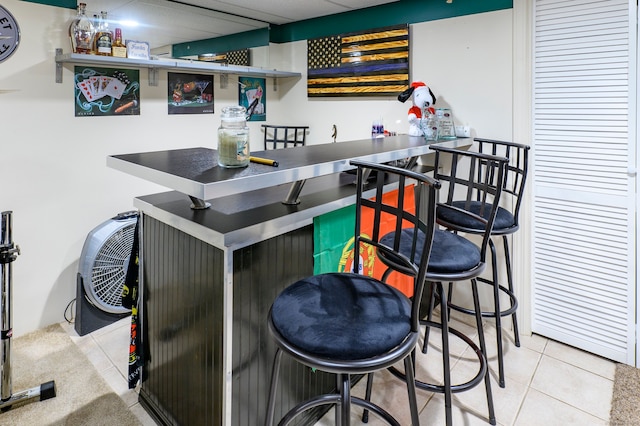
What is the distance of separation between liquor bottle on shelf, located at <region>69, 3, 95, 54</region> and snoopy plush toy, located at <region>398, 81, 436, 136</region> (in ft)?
6.82

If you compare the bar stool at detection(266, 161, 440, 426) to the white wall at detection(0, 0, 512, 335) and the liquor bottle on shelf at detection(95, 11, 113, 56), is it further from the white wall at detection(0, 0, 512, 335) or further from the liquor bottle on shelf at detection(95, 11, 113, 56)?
the liquor bottle on shelf at detection(95, 11, 113, 56)

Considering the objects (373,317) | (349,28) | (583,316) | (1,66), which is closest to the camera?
(373,317)

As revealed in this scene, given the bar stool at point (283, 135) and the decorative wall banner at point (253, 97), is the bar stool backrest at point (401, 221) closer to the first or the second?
the bar stool at point (283, 135)

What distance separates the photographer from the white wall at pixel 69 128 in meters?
2.48

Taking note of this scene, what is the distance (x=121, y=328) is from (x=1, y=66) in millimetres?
1790

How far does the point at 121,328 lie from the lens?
2779 millimetres

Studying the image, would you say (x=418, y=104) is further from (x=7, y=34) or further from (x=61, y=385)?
(x=61, y=385)

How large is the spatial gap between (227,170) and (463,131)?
1.94 metres

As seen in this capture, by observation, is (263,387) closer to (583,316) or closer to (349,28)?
(583,316)

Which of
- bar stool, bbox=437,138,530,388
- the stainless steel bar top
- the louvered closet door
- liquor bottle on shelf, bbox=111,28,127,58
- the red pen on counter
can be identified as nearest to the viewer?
the stainless steel bar top

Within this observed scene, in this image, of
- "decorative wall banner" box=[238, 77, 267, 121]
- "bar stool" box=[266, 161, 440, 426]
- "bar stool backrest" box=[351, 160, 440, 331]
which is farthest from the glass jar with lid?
"decorative wall banner" box=[238, 77, 267, 121]

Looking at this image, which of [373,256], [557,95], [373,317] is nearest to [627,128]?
[557,95]

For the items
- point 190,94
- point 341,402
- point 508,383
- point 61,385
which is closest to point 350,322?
point 341,402

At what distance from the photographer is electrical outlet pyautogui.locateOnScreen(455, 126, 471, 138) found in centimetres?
275
